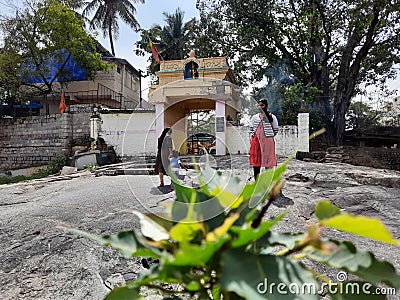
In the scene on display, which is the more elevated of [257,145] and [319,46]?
[319,46]

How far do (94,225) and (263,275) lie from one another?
2577 mm

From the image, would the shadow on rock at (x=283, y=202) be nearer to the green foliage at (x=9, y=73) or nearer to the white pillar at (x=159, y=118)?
the white pillar at (x=159, y=118)

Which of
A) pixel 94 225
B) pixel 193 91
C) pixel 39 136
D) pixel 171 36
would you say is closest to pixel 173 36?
pixel 171 36

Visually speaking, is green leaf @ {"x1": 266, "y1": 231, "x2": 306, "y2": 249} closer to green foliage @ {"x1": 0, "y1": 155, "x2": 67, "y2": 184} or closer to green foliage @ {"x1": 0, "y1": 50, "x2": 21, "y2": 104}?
green foliage @ {"x1": 0, "y1": 155, "x2": 67, "y2": 184}

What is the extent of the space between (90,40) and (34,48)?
2225mm

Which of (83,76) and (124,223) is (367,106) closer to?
(83,76)

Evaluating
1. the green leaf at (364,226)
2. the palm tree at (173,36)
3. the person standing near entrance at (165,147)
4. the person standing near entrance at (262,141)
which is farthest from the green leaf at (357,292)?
the palm tree at (173,36)

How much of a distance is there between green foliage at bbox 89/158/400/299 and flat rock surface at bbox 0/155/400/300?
107 millimetres

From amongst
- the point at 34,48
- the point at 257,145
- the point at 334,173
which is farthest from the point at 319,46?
the point at 34,48

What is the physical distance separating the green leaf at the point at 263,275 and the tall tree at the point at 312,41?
12164mm

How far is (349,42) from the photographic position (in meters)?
12.0

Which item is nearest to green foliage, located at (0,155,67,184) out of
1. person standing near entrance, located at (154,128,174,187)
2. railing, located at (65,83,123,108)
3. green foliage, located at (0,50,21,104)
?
green foliage, located at (0,50,21,104)

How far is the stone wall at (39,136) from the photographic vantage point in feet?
39.2

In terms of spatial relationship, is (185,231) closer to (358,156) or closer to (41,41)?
(358,156)
